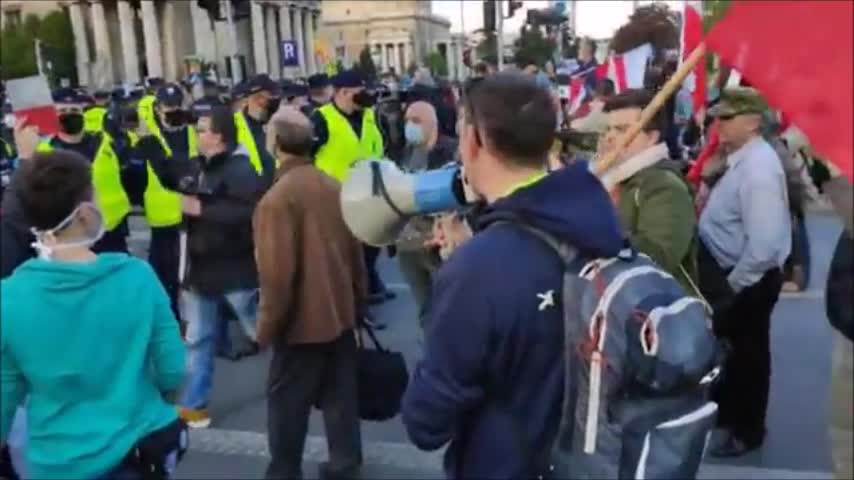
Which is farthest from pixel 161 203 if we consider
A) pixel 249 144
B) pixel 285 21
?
pixel 285 21

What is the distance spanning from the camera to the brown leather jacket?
4.82 m

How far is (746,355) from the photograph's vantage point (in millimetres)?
→ 5199

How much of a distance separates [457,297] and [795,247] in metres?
4.39

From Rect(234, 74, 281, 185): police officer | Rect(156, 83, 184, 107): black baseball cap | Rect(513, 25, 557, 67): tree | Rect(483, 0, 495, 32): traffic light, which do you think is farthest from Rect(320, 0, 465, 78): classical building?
Rect(156, 83, 184, 107): black baseball cap

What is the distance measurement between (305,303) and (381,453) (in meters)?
1.09

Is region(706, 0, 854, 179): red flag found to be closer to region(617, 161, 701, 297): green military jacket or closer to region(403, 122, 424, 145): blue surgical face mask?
region(617, 161, 701, 297): green military jacket

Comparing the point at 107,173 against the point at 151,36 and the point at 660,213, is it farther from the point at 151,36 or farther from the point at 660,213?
the point at 151,36

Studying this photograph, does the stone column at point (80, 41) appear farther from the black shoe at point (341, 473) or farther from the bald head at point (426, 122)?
the black shoe at point (341, 473)

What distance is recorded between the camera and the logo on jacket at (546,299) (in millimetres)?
2297

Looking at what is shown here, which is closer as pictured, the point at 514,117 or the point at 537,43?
the point at 514,117

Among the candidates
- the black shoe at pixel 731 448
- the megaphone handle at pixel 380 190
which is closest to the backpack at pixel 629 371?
the megaphone handle at pixel 380 190

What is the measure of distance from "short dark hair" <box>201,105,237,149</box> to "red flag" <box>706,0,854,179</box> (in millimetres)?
4490

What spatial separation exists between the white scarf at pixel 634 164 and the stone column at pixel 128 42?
85.3 meters

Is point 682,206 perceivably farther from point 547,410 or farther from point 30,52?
point 30,52
